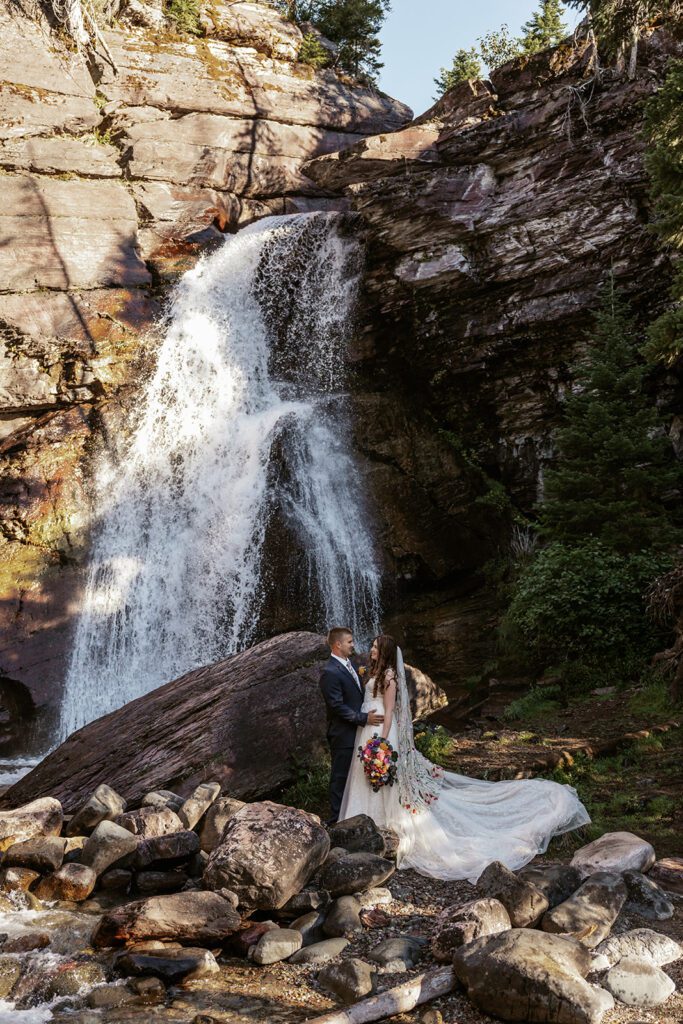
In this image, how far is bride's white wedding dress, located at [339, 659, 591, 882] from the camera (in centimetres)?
669

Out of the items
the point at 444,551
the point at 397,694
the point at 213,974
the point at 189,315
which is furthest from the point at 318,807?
the point at 189,315

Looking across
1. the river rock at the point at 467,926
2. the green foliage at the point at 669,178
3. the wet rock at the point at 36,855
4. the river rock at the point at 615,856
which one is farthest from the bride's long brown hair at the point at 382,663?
the green foliage at the point at 669,178

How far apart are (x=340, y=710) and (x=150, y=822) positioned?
196 cm

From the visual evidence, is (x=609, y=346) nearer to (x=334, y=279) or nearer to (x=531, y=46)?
(x=334, y=279)

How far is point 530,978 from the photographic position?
169 inches

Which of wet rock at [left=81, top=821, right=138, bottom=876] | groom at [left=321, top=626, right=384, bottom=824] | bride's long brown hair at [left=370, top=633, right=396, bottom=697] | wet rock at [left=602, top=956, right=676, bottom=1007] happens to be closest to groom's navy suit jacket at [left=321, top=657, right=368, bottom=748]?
groom at [left=321, top=626, right=384, bottom=824]

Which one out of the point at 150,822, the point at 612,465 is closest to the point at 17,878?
the point at 150,822

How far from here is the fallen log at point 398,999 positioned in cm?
424

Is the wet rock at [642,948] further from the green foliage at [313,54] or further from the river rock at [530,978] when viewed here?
the green foliage at [313,54]

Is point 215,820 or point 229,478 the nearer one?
point 215,820

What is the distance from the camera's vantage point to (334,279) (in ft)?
70.3

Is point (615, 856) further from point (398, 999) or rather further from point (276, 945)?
point (276, 945)

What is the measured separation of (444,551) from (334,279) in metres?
8.35

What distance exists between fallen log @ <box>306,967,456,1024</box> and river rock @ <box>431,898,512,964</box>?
10.7 inches
